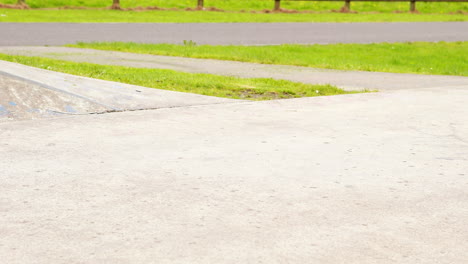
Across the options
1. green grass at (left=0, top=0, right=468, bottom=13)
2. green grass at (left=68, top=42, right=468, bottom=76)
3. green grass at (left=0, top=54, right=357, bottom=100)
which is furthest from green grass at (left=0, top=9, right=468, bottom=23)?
green grass at (left=0, top=54, right=357, bottom=100)

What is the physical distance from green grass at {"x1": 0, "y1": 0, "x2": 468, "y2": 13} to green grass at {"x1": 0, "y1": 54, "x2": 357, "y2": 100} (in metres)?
22.3

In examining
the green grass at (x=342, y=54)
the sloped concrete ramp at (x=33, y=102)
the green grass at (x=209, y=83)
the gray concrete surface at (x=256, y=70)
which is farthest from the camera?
the green grass at (x=342, y=54)

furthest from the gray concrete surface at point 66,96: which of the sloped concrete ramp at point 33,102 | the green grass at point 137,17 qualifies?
the green grass at point 137,17

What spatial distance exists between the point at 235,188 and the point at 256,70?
8.49 m

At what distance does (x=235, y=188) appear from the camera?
5574 millimetres

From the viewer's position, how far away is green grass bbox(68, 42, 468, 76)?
50.7 feet

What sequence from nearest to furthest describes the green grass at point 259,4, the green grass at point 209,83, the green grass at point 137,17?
1. the green grass at point 209,83
2. the green grass at point 137,17
3. the green grass at point 259,4

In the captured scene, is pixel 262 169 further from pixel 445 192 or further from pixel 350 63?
pixel 350 63

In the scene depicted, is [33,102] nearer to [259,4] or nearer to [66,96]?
[66,96]

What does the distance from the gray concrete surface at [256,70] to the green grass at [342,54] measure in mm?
839

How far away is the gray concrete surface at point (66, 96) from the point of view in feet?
27.5

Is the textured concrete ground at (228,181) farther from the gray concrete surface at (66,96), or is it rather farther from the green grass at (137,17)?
the green grass at (137,17)

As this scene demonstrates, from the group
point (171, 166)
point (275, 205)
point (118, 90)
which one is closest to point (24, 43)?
point (118, 90)

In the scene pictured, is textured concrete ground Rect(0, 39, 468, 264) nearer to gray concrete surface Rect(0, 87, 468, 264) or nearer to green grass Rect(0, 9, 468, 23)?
gray concrete surface Rect(0, 87, 468, 264)
